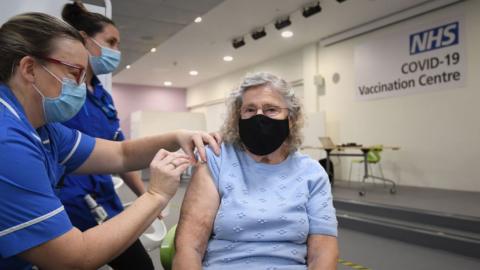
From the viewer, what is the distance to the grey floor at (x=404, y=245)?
10.5 feet

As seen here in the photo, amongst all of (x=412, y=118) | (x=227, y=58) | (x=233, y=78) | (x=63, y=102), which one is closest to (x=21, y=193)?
(x=63, y=102)

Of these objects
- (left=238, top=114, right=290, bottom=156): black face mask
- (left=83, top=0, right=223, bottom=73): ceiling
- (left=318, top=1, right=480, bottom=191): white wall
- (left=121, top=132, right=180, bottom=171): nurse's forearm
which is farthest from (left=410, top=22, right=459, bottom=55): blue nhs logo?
(left=121, top=132, right=180, bottom=171): nurse's forearm

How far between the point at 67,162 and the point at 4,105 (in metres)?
0.41

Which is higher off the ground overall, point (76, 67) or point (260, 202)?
point (76, 67)

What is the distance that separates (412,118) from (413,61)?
3.25 feet

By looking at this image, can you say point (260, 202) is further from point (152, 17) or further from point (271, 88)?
point (152, 17)

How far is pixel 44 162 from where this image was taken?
939mm

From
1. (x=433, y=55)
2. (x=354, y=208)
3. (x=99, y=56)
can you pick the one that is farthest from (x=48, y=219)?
(x=433, y=55)

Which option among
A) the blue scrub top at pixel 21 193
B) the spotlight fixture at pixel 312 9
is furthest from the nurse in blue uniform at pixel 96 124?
the spotlight fixture at pixel 312 9

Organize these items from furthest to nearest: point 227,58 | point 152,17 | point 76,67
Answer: point 227,58 < point 152,17 < point 76,67

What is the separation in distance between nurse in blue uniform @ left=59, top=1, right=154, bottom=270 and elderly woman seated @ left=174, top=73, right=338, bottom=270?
1.11 feet

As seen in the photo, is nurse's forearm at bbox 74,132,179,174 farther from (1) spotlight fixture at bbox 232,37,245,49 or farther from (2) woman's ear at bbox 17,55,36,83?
(1) spotlight fixture at bbox 232,37,245,49

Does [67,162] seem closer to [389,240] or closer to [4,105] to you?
[4,105]

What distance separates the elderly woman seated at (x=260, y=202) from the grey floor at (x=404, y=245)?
1.90m
